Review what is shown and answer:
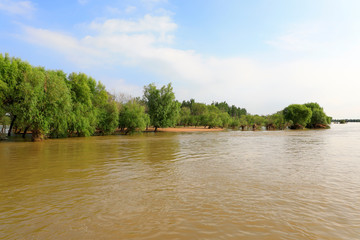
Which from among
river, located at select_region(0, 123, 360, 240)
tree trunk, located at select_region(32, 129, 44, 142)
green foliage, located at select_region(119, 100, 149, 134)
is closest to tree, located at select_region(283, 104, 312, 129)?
green foliage, located at select_region(119, 100, 149, 134)

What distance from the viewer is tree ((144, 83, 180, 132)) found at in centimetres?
6681

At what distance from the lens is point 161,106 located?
66438mm

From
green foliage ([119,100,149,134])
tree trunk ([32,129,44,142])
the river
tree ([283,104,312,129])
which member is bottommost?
the river

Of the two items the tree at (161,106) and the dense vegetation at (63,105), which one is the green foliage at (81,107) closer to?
the dense vegetation at (63,105)

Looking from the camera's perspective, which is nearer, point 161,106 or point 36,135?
point 36,135

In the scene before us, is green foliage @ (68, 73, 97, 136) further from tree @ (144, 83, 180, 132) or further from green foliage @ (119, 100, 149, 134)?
tree @ (144, 83, 180, 132)

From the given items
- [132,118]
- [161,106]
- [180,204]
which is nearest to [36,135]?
[132,118]

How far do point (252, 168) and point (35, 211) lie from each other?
10239 mm

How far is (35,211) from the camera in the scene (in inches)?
243

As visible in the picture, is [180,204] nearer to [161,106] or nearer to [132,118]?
[132,118]

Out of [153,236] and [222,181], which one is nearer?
[153,236]

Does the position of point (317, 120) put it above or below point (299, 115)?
below

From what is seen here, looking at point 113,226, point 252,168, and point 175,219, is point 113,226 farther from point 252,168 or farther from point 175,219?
point 252,168

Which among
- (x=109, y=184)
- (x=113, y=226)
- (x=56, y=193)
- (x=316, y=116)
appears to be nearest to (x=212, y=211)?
(x=113, y=226)
